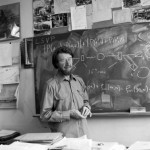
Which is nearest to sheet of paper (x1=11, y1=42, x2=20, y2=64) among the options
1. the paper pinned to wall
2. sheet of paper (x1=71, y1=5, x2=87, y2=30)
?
sheet of paper (x1=71, y1=5, x2=87, y2=30)

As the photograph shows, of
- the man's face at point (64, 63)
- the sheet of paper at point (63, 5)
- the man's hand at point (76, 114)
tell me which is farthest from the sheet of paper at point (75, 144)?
the sheet of paper at point (63, 5)

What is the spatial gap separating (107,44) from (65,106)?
903mm

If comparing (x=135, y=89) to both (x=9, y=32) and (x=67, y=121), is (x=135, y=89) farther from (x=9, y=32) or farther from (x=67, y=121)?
(x=9, y=32)

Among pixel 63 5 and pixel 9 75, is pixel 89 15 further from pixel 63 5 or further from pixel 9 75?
pixel 9 75

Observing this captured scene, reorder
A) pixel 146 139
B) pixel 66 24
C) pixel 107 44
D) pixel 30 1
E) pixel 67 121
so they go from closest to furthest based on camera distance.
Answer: pixel 67 121, pixel 146 139, pixel 107 44, pixel 66 24, pixel 30 1

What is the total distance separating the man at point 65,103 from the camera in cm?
203

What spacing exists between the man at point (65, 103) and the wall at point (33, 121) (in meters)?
0.50

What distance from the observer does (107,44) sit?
2.61 m

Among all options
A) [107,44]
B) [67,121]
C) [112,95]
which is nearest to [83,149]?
[67,121]

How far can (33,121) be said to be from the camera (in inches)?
114

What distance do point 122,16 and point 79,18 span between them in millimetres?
499

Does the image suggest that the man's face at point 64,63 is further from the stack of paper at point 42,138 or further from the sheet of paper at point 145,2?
the sheet of paper at point 145,2

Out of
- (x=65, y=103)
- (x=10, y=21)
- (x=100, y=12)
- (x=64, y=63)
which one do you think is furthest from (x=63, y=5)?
(x=65, y=103)

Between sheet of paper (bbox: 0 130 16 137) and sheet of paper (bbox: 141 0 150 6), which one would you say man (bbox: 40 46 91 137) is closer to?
sheet of paper (bbox: 0 130 16 137)
